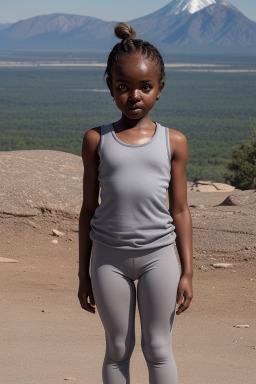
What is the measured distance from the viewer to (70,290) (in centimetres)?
645

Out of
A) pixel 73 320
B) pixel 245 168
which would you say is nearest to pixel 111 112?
pixel 245 168

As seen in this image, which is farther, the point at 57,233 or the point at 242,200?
the point at 242,200

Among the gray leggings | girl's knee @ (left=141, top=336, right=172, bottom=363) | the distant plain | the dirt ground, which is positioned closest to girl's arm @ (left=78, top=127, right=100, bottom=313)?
the gray leggings

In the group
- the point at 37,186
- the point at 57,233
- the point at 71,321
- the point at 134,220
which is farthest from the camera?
the point at 37,186

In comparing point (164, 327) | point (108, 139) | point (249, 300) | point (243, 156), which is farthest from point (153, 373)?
point (243, 156)

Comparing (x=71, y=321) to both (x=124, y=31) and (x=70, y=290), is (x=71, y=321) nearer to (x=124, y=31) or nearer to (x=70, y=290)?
(x=70, y=290)

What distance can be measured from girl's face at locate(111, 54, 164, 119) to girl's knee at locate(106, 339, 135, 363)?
0.97m

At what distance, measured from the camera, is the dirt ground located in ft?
14.3

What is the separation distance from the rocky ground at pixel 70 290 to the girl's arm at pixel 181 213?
1303 millimetres

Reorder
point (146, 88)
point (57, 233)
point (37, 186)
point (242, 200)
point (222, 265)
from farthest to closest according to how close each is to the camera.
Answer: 1. point (242, 200)
2. point (37, 186)
3. point (57, 233)
4. point (222, 265)
5. point (146, 88)

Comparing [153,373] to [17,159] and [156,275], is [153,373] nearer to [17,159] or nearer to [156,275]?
[156,275]

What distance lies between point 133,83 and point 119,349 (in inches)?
45.0

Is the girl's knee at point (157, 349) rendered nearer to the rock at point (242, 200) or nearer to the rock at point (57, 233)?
the rock at point (57, 233)

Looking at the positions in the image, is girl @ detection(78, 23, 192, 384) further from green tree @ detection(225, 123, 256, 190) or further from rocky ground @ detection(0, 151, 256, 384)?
green tree @ detection(225, 123, 256, 190)
